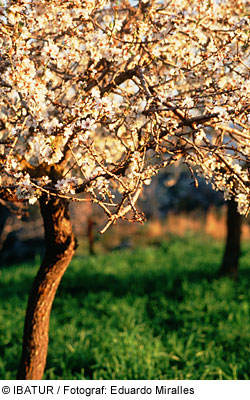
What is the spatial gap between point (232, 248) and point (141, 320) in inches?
111

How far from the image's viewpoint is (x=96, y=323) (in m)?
6.93

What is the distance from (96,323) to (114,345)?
3.37 ft

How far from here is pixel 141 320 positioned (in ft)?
23.0

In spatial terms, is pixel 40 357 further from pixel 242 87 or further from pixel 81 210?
pixel 81 210

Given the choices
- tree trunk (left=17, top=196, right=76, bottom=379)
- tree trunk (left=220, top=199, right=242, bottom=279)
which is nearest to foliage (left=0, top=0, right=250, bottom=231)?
tree trunk (left=17, top=196, right=76, bottom=379)

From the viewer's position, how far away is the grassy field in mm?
5477

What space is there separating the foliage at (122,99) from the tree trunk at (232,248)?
15.4 ft

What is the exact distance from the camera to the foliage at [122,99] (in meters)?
3.10

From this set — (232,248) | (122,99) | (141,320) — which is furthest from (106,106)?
(232,248)

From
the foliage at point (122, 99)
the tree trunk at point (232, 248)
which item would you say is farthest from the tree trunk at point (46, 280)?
the tree trunk at point (232, 248)

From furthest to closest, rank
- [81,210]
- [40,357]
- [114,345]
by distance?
[81,210] → [114,345] → [40,357]

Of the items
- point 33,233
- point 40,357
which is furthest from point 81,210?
point 40,357

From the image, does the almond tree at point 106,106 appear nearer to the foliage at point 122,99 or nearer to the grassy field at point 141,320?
the foliage at point 122,99

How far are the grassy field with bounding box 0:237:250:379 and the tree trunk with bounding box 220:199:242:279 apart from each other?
248 mm
